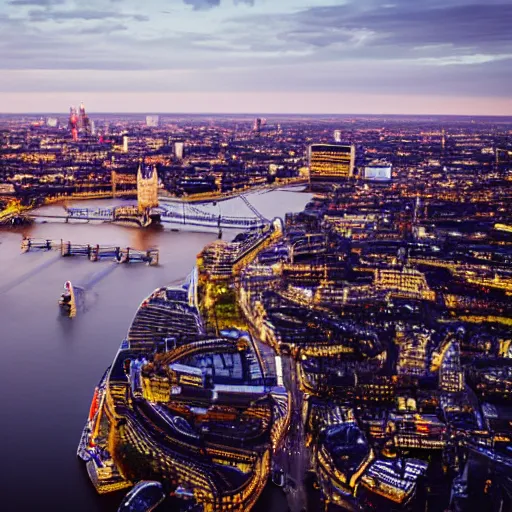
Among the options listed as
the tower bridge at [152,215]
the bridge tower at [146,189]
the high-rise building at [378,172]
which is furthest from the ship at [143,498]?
the high-rise building at [378,172]

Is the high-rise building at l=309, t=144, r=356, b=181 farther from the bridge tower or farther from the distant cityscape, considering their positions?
the distant cityscape

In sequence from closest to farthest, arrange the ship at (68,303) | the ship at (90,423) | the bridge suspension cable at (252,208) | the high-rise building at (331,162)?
the ship at (90,423) → the ship at (68,303) → the bridge suspension cable at (252,208) → the high-rise building at (331,162)

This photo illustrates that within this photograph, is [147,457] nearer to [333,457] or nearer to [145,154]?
[333,457]

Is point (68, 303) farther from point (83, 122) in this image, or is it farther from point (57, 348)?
point (83, 122)

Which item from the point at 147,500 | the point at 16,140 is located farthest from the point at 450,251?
the point at 16,140

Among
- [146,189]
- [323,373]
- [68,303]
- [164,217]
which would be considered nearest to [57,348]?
[68,303]

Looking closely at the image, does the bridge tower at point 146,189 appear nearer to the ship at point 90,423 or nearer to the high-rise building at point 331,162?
the high-rise building at point 331,162
